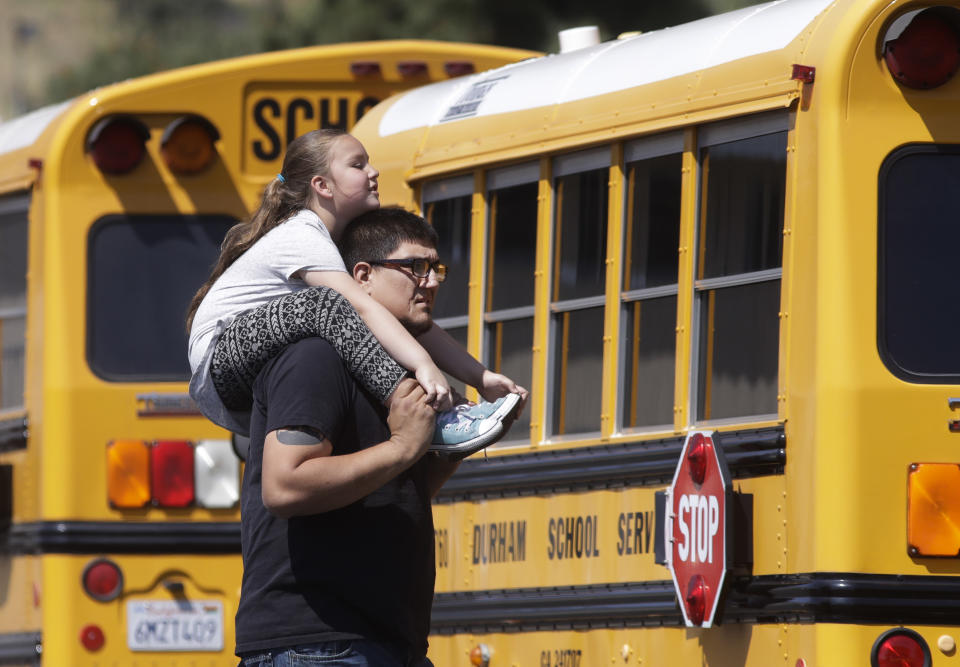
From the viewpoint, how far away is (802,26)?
17.5 ft

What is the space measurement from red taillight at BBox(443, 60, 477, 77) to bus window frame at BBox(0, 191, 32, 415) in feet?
5.60

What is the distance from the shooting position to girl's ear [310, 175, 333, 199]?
427 centimetres

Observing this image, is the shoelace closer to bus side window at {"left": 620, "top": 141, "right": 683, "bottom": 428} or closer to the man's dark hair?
the man's dark hair

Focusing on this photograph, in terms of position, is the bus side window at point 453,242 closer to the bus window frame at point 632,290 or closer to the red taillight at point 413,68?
the bus window frame at point 632,290

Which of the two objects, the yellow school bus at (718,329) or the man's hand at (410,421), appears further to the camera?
the yellow school bus at (718,329)

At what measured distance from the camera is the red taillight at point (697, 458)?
5.38 m

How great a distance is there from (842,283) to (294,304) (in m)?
1.63

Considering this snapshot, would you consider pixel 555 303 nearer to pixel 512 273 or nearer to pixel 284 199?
pixel 512 273

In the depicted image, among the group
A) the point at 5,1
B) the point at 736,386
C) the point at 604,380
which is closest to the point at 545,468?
the point at 604,380

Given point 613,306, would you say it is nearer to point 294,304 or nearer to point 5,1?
point 294,304

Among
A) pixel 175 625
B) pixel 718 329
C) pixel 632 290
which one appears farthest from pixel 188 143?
pixel 718 329

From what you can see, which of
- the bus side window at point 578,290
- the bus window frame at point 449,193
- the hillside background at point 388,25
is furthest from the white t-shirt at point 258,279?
the hillside background at point 388,25

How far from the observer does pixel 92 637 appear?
315 inches

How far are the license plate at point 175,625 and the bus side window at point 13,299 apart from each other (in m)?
0.98
